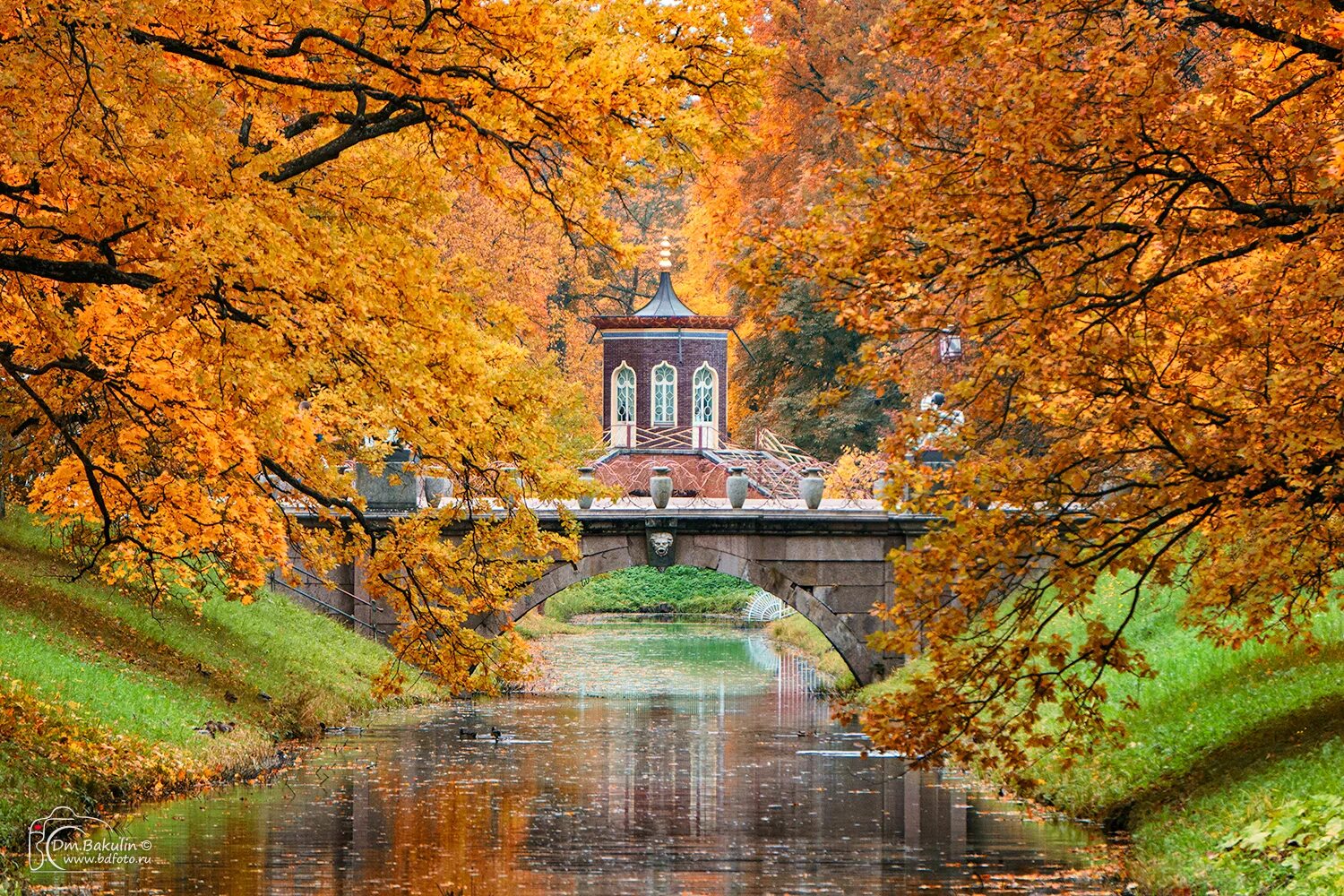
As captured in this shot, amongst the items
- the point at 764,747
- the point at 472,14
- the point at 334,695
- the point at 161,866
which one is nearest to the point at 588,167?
the point at 472,14

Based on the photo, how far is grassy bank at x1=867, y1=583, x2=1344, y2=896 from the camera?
416 inches

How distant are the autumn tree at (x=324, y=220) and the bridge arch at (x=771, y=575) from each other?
36.6 feet

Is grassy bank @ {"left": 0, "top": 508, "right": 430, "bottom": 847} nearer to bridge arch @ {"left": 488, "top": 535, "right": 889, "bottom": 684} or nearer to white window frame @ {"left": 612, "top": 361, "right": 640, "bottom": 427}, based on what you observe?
bridge arch @ {"left": 488, "top": 535, "right": 889, "bottom": 684}

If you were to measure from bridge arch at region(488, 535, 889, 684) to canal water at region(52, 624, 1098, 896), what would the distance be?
236 centimetres

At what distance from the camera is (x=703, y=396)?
36719 mm

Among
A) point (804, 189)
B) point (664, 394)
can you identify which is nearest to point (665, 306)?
point (664, 394)

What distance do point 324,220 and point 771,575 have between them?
47.7 ft

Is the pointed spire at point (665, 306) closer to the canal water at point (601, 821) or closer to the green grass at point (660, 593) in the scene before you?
the green grass at point (660, 593)

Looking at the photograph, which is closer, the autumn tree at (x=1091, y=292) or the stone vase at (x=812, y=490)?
the autumn tree at (x=1091, y=292)

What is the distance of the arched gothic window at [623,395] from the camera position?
36.7 meters

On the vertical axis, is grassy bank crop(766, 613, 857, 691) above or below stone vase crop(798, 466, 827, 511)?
below

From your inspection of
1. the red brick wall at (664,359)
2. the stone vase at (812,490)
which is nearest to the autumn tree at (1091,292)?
the stone vase at (812,490)

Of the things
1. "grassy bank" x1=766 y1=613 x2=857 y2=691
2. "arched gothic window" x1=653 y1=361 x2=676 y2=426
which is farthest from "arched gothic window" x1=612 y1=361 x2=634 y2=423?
"grassy bank" x1=766 y1=613 x2=857 y2=691

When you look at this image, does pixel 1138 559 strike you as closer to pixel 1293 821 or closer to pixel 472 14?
pixel 1293 821
